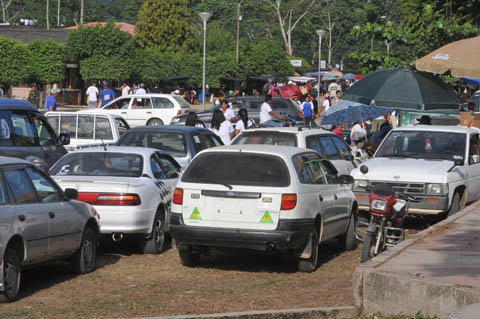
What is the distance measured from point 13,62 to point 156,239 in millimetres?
37957

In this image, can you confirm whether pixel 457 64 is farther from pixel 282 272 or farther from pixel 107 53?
pixel 107 53

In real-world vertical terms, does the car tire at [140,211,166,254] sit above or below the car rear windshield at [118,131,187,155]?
below

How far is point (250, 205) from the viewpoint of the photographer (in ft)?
33.4

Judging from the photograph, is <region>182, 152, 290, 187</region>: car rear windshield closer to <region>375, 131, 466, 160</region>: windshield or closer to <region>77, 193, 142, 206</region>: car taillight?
<region>77, 193, 142, 206</region>: car taillight

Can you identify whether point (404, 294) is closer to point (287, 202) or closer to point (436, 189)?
point (287, 202)

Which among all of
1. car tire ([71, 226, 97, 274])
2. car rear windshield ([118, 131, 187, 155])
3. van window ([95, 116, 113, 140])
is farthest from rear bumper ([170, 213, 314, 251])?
van window ([95, 116, 113, 140])

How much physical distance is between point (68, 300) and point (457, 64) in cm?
695

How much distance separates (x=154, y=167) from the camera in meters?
12.7

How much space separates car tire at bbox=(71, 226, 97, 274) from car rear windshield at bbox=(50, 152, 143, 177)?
1.47 metres

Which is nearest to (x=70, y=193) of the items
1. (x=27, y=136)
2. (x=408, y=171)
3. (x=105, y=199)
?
(x=105, y=199)

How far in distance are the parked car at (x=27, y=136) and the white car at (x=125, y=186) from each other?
2.07 m

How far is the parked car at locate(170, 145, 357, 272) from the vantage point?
10.2 meters

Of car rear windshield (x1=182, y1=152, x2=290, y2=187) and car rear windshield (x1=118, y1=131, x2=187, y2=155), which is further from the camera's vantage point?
car rear windshield (x1=118, y1=131, x2=187, y2=155)

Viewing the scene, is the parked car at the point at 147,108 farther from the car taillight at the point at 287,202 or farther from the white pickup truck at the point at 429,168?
the car taillight at the point at 287,202
